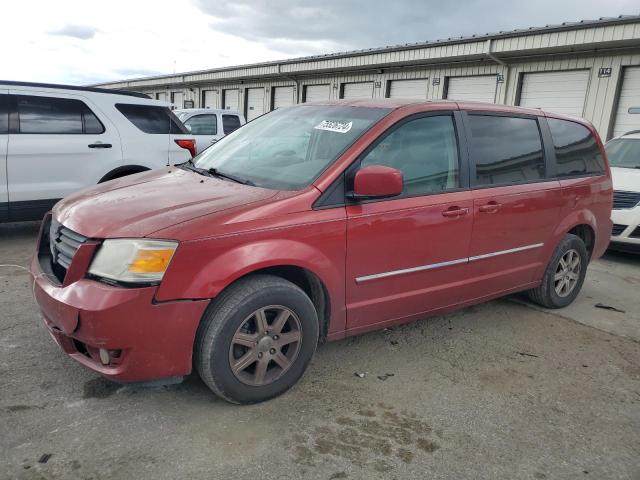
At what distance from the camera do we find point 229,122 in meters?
10.7

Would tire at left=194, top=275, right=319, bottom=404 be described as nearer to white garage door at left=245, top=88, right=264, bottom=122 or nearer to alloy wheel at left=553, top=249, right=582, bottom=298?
alloy wheel at left=553, top=249, right=582, bottom=298

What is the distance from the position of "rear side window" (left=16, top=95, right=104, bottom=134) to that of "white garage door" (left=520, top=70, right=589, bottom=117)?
35.8 feet

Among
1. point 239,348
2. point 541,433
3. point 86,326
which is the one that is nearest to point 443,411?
point 541,433

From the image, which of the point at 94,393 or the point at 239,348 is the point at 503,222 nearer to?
the point at 239,348

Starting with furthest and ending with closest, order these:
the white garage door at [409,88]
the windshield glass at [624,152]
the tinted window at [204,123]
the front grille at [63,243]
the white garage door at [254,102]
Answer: the white garage door at [254,102] → the white garage door at [409,88] → the tinted window at [204,123] → the windshield glass at [624,152] → the front grille at [63,243]

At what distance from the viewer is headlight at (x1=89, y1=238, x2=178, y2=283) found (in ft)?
7.85

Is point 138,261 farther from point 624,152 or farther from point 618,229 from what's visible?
point 624,152

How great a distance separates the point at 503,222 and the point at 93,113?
16.1ft

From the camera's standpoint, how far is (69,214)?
2855 mm

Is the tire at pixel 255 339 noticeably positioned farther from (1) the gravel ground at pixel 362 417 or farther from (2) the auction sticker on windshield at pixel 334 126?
(2) the auction sticker on windshield at pixel 334 126

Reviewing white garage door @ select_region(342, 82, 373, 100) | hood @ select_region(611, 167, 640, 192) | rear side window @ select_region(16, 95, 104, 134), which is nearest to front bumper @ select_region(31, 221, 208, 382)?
rear side window @ select_region(16, 95, 104, 134)

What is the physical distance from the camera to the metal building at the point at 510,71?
1188 centimetres

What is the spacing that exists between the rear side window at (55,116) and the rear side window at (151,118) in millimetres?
414

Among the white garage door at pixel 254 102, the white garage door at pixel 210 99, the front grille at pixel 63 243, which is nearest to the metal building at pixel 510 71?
the white garage door at pixel 254 102
